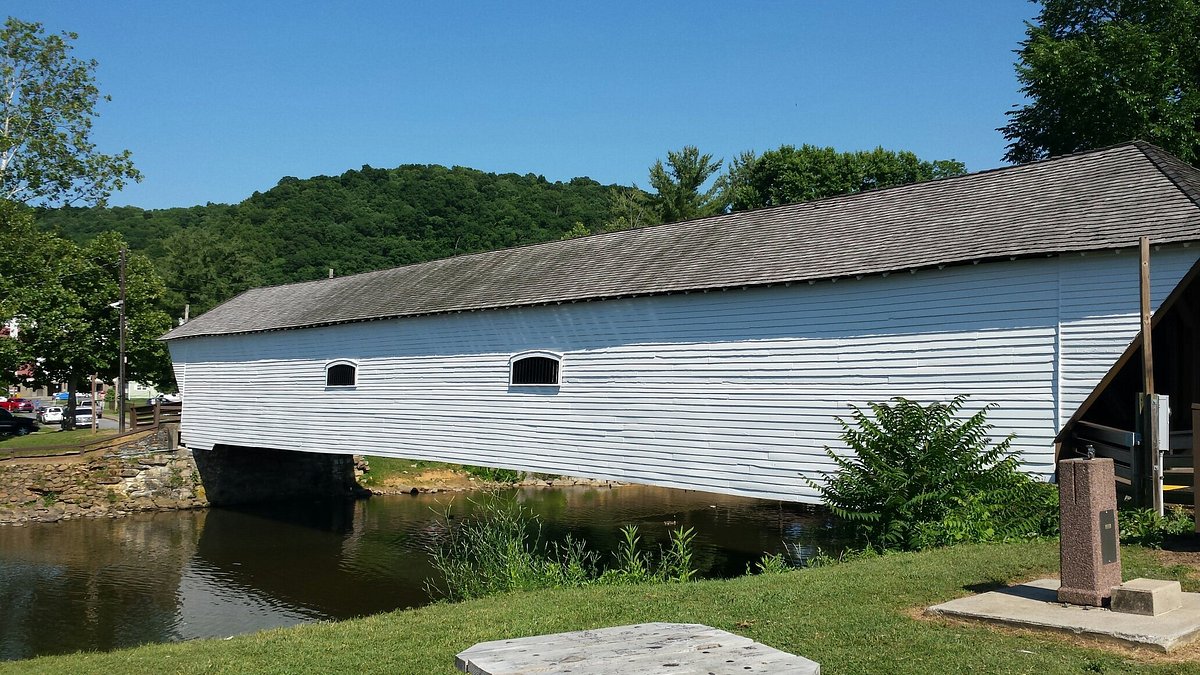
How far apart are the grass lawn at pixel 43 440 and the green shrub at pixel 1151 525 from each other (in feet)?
87.2

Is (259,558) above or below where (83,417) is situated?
below

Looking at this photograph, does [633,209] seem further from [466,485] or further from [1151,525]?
[1151,525]

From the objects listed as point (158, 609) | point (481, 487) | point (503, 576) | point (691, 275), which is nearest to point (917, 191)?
point (691, 275)

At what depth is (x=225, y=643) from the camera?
8.07 m

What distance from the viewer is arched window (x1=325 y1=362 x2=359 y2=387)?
1953 centimetres

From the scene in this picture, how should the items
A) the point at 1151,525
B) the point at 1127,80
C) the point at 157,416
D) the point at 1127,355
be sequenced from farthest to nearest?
the point at 157,416 → the point at 1127,80 → the point at 1127,355 → the point at 1151,525

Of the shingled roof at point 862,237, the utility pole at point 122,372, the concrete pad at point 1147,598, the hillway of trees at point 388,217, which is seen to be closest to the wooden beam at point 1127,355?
the shingled roof at point 862,237

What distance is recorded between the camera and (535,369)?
1578 centimetres

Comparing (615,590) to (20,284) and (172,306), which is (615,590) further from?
(172,306)

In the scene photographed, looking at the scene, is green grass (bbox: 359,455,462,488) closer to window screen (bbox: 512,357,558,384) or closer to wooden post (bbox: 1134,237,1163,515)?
window screen (bbox: 512,357,558,384)

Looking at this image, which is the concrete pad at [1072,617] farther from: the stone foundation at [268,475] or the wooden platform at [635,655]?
the stone foundation at [268,475]

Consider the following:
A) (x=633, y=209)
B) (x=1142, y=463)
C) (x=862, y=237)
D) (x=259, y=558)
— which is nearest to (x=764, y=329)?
(x=862, y=237)

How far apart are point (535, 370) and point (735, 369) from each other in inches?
160

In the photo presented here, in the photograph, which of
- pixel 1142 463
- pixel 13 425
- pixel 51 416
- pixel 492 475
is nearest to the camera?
pixel 1142 463
